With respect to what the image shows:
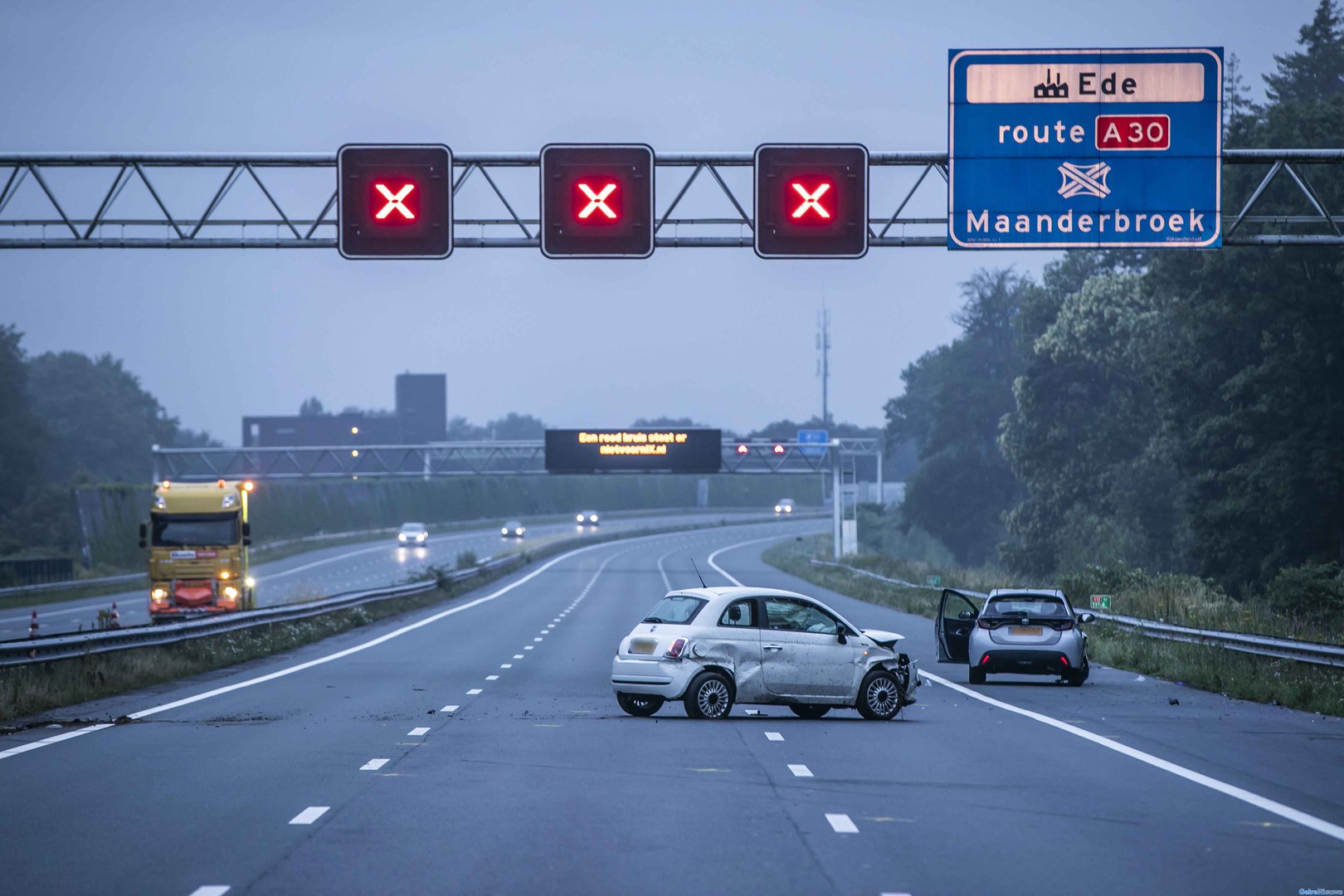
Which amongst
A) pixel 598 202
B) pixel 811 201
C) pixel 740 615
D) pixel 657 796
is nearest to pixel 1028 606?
pixel 811 201

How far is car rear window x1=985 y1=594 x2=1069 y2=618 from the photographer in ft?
80.6

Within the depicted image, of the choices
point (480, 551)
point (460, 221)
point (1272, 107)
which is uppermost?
point (1272, 107)

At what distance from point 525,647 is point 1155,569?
49519mm

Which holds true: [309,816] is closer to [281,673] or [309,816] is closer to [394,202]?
[394,202]

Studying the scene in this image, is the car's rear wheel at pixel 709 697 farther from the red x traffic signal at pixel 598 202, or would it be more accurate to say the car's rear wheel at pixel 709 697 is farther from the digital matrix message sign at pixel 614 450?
the digital matrix message sign at pixel 614 450

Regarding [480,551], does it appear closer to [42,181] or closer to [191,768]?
[42,181]

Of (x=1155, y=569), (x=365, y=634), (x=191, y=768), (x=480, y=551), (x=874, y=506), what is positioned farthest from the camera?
(x=874, y=506)

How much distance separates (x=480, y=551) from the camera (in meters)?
105

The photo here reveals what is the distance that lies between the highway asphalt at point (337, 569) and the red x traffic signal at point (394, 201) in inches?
270

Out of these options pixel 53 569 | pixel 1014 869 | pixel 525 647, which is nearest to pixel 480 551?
pixel 53 569

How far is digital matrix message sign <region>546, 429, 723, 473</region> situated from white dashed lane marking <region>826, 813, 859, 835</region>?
6728 centimetres

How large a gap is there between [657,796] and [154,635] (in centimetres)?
1525

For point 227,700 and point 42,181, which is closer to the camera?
point 227,700

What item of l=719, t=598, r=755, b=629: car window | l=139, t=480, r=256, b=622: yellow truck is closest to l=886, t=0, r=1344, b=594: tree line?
l=719, t=598, r=755, b=629: car window
